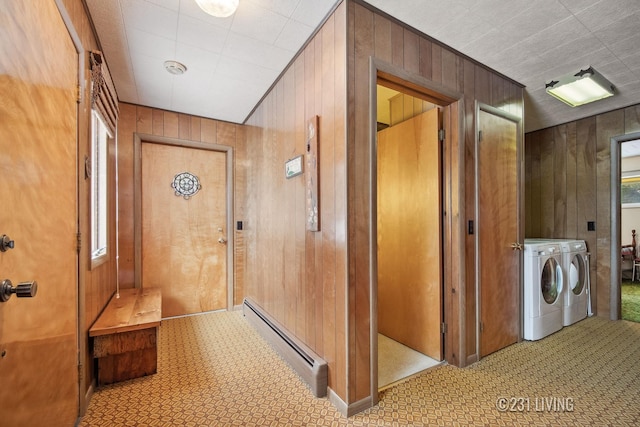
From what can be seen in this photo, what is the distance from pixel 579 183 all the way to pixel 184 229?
4892 mm

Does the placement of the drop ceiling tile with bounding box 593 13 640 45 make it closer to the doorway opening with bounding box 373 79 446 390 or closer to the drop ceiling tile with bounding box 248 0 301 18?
the doorway opening with bounding box 373 79 446 390

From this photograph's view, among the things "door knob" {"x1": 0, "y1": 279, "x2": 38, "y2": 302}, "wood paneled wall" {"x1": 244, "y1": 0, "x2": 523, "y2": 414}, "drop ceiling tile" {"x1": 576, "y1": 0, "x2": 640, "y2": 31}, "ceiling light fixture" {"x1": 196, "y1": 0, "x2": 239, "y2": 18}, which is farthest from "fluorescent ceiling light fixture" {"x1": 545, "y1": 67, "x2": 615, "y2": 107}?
"door knob" {"x1": 0, "y1": 279, "x2": 38, "y2": 302}

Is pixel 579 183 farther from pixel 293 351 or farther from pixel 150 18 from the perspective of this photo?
pixel 150 18

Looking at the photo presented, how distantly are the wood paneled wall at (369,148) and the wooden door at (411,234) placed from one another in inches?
4.7

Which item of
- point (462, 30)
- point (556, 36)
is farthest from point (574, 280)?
point (462, 30)

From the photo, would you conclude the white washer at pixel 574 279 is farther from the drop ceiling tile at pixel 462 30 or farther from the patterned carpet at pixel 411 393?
the drop ceiling tile at pixel 462 30

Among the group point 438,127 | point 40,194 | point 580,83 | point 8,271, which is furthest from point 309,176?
point 580,83

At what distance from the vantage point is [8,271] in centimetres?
92

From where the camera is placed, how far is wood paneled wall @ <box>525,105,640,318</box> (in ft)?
10.9

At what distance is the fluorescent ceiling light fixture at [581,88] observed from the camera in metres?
2.51

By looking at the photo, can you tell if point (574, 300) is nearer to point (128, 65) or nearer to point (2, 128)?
point (2, 128)

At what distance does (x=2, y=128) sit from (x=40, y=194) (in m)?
0.36

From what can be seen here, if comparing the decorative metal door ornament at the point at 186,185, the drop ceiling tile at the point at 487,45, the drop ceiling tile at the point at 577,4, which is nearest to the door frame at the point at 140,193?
the decorative metal door ornament at the point at 186,185

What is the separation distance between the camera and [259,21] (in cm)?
187
